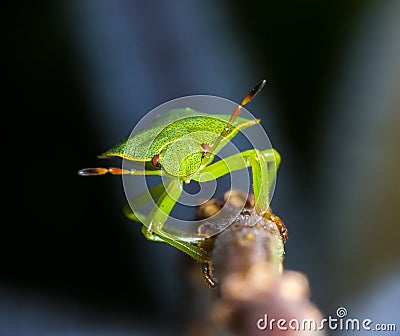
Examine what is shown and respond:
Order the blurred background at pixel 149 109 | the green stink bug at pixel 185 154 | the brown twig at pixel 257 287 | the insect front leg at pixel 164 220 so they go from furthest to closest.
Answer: the blurred background at pixel 149 109 → the green stink bug at pixel 185 154 → the insect front leg at pixel 164 220 → the brown twig at pixel 257 287

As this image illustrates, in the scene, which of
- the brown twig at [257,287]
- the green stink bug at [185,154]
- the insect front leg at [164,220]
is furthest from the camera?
the green stink bug at [185,154]

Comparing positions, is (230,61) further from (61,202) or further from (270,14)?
(61,202)

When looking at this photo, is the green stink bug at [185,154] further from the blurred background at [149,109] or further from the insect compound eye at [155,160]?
the blurred background at [149,109]

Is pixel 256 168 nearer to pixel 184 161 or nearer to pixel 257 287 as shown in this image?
pixel 184 161

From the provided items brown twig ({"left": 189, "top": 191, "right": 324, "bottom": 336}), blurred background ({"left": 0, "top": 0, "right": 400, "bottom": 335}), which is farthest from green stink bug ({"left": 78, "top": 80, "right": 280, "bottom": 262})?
brown twig ({"left": 189, "top": 191, "right": 324, "bottom": 336})

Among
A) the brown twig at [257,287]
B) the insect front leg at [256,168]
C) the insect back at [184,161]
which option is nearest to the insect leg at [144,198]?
the insect back at [184,161]

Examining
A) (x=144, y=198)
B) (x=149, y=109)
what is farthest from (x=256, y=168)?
(x=149, y=109)
